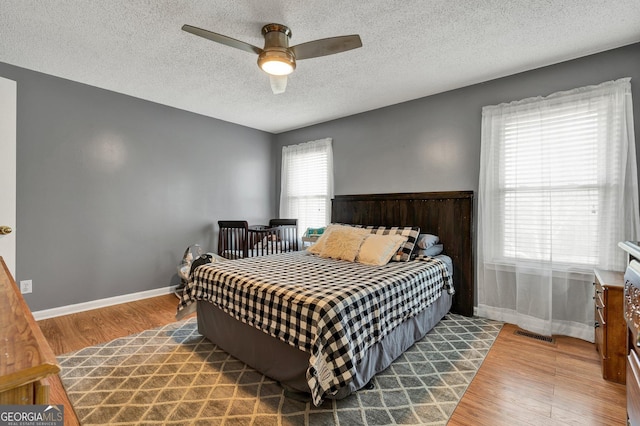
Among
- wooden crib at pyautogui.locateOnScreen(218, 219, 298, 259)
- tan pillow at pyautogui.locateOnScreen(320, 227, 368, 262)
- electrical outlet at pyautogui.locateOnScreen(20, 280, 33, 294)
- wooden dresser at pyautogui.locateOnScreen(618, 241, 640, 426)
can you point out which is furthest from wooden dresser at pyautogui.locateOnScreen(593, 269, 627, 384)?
electrical outlet at pyautogui.locateOnScreen(20, 280, 33, 294)

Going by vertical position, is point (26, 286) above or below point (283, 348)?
above

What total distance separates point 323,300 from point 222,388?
91 cm

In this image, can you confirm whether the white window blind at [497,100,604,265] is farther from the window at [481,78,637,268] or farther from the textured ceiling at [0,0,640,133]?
the textured ceiling at [0,0,640,133]

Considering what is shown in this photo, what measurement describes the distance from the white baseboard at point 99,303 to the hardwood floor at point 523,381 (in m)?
0.13

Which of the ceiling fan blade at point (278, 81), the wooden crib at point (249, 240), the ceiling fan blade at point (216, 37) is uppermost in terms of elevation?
the ceiling fan blade at point (216, 37)

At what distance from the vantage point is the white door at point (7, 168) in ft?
7.18

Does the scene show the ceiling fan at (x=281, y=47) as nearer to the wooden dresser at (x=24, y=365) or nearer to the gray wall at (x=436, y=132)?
the wooden dresser at (x=24, y=365)

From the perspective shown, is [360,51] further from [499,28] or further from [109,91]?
[109,91]

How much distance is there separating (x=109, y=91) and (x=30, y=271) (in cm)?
208

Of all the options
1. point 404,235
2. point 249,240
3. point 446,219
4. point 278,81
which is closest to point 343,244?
point 404,235

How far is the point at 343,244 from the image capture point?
311 cm

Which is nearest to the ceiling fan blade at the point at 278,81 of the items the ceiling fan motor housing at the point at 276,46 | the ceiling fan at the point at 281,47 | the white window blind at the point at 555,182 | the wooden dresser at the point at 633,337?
the ceiling fan at the point at 281,47

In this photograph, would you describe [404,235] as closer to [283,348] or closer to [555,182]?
[555,182]

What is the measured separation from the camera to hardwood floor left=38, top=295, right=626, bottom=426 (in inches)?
66.2
